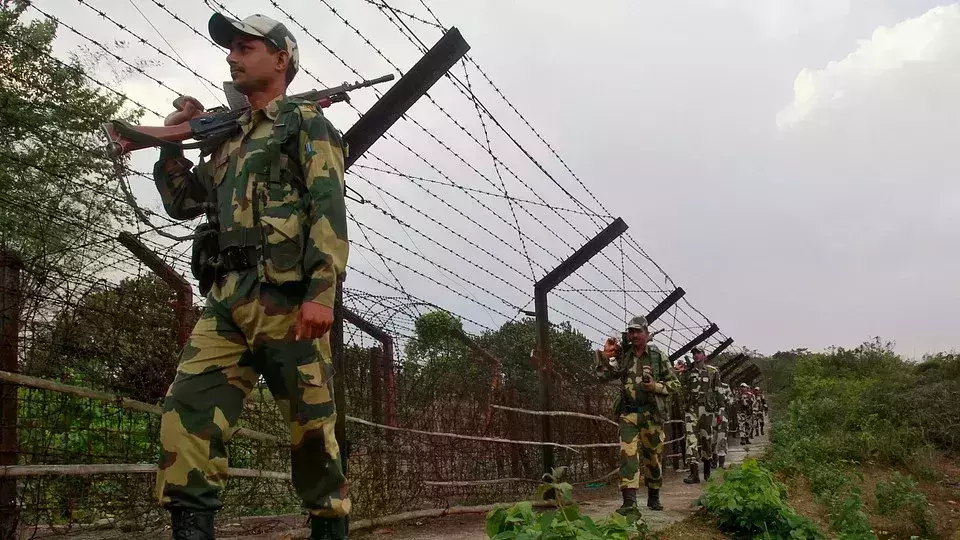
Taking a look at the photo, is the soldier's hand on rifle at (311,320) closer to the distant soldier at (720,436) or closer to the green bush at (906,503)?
the green bush at (906,503)

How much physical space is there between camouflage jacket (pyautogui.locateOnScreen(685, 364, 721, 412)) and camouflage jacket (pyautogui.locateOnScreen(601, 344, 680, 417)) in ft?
13.2

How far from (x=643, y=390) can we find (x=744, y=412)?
1463cm

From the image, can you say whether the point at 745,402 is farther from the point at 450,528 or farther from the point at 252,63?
the point at 252,63

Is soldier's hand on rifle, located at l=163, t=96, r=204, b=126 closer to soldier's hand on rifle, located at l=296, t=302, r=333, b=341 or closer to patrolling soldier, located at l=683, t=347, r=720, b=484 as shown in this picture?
soldier's hand on rifle, located at l=296, t=302, r=333, b=341

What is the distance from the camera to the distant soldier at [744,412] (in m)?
19.2

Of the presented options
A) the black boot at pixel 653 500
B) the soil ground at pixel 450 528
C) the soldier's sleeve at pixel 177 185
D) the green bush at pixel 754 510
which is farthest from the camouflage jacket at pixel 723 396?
the soldier's sleeve at pixel 177 185

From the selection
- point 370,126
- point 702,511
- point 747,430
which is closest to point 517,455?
point 702,511

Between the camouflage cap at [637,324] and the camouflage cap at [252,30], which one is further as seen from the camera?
the camouflage cap at [637,324]

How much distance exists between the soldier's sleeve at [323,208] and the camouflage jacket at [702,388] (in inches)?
367

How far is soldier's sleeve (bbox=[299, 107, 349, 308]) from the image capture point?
2543 mm

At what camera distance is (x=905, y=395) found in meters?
18.4

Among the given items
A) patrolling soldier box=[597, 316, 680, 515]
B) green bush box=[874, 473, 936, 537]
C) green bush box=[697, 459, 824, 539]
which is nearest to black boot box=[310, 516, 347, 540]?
green bush box=[697, 459, 824, 539]

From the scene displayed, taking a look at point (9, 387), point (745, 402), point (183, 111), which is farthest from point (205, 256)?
point (745, 402)

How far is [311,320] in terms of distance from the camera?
8.17ft
